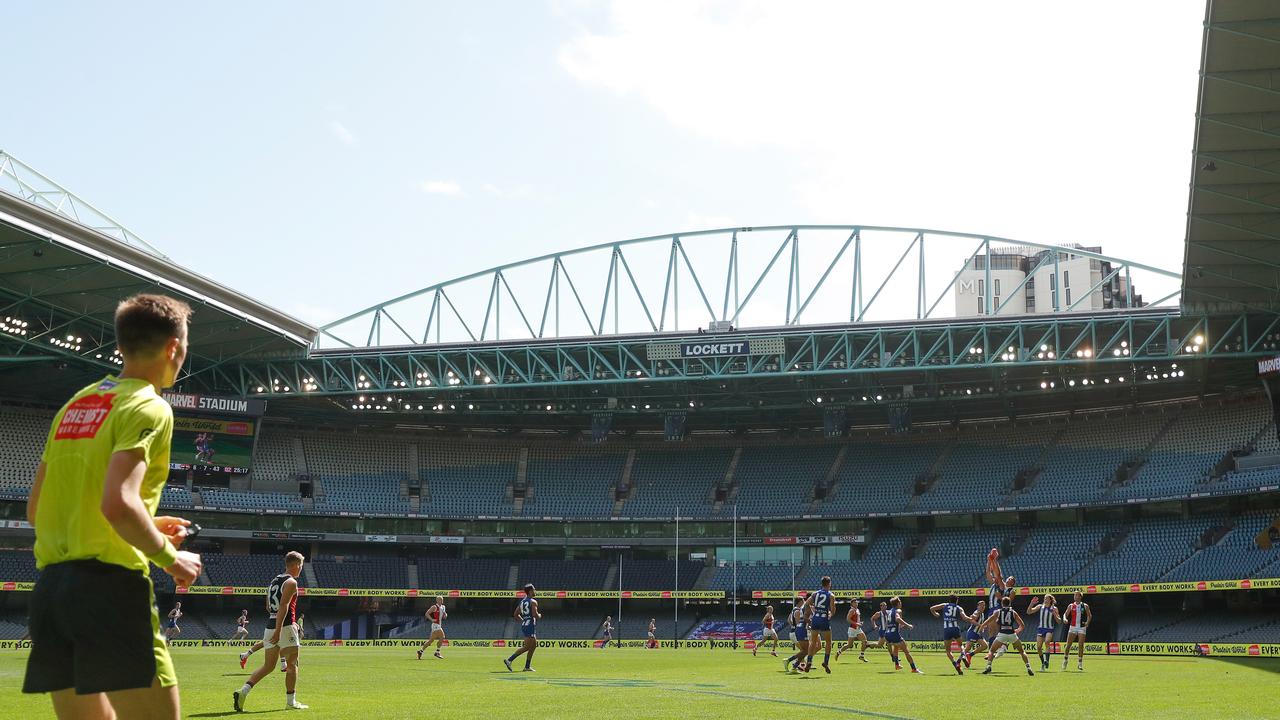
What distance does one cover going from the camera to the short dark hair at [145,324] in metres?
5.31

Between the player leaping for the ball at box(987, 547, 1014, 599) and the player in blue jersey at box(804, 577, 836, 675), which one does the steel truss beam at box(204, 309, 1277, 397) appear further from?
the player in blue jersey at box(804, 577, 836, 675)

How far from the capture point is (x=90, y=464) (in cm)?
509

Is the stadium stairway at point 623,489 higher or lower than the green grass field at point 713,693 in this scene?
higher

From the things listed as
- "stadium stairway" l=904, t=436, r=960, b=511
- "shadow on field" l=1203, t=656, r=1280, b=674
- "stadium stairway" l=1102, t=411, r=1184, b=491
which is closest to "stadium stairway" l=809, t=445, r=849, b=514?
"stadium stairway" l=904, t=436, r=960, b=511

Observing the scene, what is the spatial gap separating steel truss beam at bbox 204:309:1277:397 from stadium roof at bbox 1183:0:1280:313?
7923 mm

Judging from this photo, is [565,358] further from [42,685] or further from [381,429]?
[42,685]

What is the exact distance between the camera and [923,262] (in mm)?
Result: 57812

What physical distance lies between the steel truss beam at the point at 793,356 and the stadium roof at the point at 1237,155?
7.92 meters

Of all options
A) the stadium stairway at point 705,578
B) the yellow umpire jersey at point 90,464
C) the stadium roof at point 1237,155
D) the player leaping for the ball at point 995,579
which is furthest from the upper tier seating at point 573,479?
the yellow umpire jersey at point 90,464

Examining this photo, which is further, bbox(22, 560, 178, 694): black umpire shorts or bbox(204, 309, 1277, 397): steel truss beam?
bbox(204, 309, 1277, 397): steel truss beam

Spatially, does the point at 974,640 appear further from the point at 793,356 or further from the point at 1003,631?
the point at 793,356

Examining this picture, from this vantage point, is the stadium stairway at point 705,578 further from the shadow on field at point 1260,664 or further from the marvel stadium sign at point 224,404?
the shadow on field at point 1260,664

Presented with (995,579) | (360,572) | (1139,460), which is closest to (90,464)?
(995,579)

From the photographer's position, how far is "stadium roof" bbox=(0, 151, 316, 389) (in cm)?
4500
